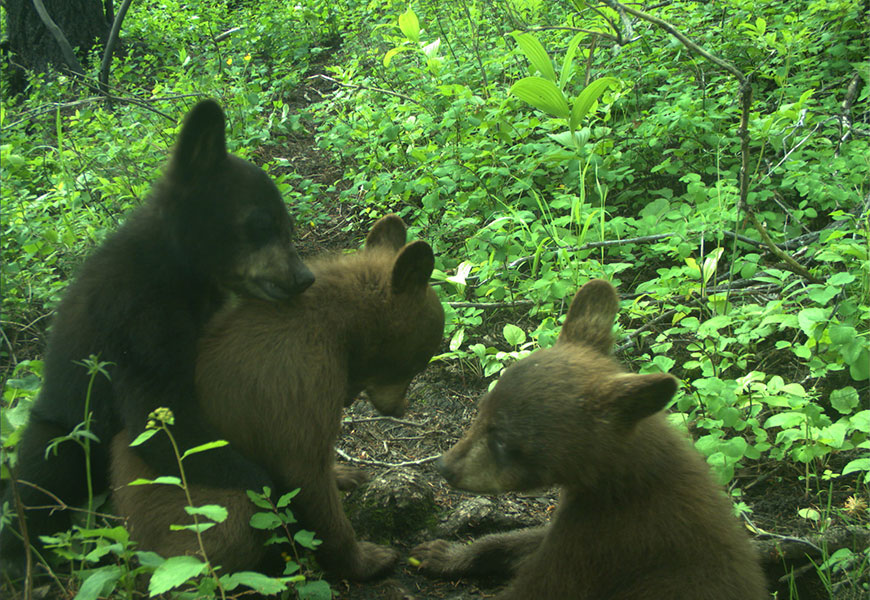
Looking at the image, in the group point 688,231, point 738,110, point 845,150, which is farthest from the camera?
point 738,110

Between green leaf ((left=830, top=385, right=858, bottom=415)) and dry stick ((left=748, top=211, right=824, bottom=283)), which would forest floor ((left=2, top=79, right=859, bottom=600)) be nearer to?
green leaf ((left=830, top=385, right=858, bottom=415))

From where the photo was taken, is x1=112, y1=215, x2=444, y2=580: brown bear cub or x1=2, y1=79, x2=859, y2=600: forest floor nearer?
x1=112, y1=215, x2=444, y2=580: brown bear cub

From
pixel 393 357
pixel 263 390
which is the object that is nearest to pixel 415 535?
pixel 393 357

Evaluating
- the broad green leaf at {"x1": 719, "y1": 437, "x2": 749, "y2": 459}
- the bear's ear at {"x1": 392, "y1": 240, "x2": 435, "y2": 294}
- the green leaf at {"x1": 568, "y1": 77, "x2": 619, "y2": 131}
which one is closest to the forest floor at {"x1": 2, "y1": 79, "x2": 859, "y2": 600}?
the broad green leaf at {"x1": 719, "y1": 437, "x2": 749, "y2": 459}

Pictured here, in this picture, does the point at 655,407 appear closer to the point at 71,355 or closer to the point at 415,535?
the point at 415,535

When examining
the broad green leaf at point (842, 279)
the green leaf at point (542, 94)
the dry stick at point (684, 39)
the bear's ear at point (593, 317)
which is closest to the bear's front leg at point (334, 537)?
the bear's ear at point (593, 317)

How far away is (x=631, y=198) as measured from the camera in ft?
19.0

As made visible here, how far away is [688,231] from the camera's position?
15.0ft

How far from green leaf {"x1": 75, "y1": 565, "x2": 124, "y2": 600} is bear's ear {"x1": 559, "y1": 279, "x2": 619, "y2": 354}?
2.04 meters

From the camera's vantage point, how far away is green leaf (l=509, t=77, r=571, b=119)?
4613 mm

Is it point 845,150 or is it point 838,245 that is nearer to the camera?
point 838,245

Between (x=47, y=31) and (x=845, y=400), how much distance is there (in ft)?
36.1

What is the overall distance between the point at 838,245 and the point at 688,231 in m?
0.90

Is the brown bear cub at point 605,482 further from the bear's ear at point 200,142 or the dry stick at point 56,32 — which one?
the dry stick at point 56,32
